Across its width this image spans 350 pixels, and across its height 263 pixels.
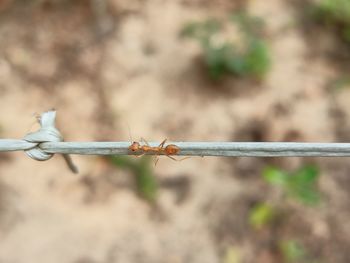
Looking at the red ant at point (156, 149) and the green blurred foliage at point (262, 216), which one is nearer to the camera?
the red ant at point (156, 149)

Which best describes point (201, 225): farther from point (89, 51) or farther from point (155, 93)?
Answer: point (89, 51)

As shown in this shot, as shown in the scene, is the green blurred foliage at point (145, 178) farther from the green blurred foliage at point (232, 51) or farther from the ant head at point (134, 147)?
the ant head at point (134, 147)

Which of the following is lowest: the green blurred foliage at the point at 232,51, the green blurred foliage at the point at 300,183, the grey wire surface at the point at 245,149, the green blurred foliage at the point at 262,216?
the grey wire surface at the point at 245,149

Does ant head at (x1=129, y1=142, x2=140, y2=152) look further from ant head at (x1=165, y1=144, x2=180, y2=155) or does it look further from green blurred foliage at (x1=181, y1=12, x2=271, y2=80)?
green blurred foliage at (x1=181, y1=12, x2=271, y2=80)

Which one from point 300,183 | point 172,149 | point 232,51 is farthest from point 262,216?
point 172,149

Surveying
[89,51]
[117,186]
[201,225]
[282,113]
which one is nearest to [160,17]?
[89,51]

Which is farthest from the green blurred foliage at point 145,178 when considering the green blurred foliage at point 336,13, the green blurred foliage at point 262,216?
the green blurred foliage at point 336,13
